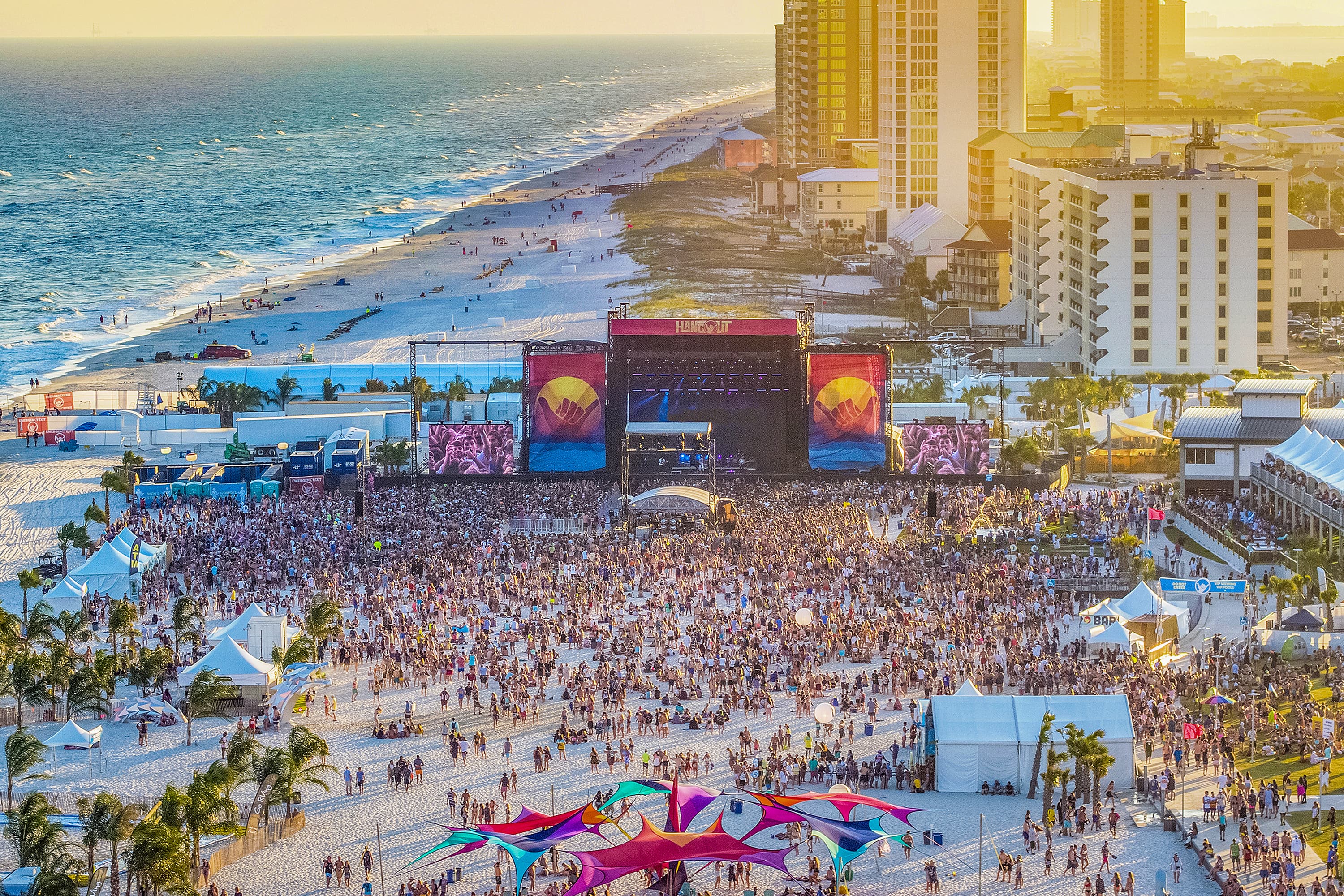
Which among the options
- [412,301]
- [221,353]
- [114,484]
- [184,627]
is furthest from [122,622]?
[412,301]

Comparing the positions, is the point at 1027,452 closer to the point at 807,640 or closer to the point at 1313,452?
the point at 1313,452

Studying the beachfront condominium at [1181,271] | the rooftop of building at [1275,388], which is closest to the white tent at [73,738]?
the rooftop of building at [1275,388]

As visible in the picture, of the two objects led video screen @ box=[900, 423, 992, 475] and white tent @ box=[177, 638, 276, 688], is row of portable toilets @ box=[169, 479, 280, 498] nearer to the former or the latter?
white tent @ box=[177, 638, 276, 688]

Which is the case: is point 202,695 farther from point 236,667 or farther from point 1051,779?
point 1051,779

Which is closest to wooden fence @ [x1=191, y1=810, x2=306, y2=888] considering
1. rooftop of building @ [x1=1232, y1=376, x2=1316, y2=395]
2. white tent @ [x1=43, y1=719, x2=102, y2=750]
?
white tent @ [x1=43, y1=719, x2=102, y2=750]

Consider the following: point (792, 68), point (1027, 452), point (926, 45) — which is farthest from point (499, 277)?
point (792, 68)

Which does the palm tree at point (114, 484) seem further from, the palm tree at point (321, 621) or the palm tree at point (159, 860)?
the palm tree at point (159, 860)
